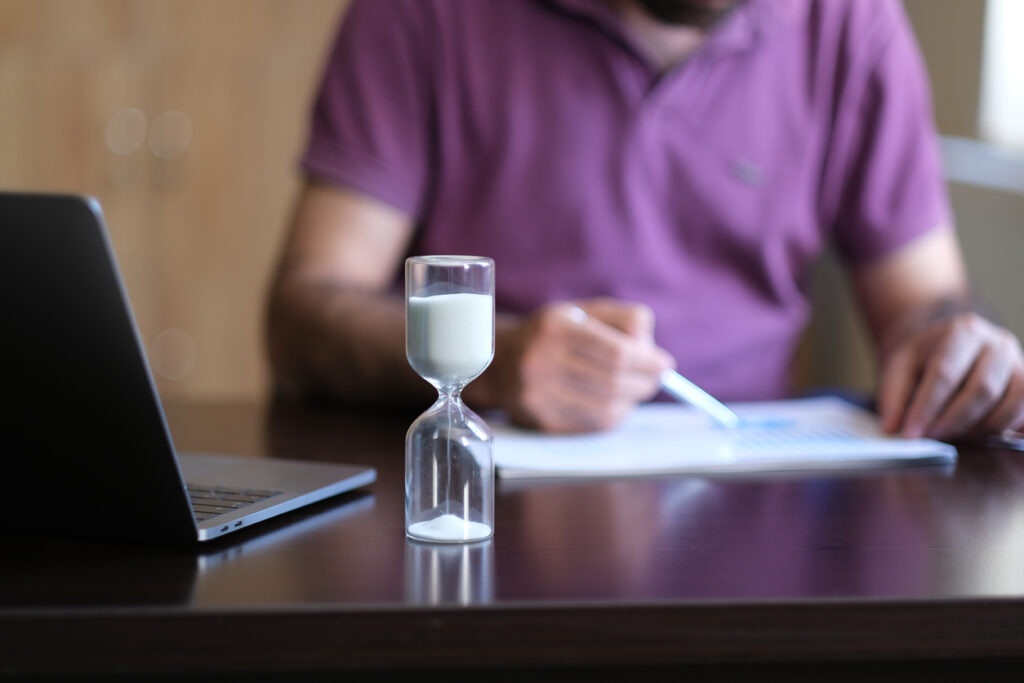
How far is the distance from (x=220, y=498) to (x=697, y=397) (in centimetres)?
48

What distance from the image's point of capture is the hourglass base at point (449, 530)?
604 millimetres

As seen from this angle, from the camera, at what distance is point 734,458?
0.85 metres

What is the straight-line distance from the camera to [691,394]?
0.98m

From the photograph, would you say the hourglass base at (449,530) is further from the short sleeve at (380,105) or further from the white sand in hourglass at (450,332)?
the short sleeve at (380,105)

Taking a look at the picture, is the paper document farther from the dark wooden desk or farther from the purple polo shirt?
the purple polo shirt

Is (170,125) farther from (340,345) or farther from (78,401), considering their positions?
(78,401)

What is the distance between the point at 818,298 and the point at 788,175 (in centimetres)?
151

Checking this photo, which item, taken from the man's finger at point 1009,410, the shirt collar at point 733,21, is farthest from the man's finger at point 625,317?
the shirt collar at point 733,21

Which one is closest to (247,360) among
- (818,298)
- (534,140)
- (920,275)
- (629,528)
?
(818,298)

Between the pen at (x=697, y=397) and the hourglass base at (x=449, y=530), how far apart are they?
0.36m

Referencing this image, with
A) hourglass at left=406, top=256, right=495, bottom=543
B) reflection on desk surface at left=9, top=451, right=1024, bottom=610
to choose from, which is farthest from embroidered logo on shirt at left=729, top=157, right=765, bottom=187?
hourglass at left=406, top=256, right=495, bottom=543

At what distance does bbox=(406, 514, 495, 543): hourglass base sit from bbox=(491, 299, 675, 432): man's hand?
33 cm

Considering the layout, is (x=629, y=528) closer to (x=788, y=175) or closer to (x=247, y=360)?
(x=788, y=175)

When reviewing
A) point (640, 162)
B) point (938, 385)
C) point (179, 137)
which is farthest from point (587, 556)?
point (179, 137)
